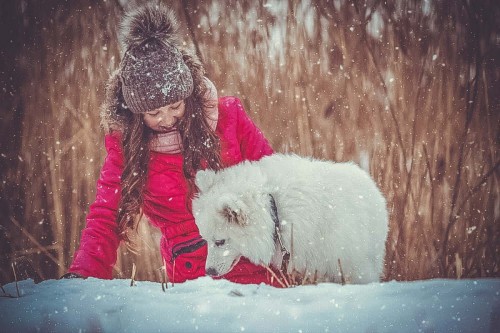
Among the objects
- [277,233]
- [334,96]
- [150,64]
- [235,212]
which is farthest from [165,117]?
[334,96]

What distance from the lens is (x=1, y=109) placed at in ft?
10.5

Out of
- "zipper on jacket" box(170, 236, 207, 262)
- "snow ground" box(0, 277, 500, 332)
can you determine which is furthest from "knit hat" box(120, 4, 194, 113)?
"snow ground" box(0, 277, 500, 332)

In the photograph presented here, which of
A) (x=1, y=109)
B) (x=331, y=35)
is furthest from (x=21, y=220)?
(x=331, y=35)

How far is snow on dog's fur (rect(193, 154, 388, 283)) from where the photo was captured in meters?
2.00

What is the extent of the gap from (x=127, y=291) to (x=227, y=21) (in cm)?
231

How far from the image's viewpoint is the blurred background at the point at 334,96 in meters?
2.91

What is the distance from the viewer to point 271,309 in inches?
51.0

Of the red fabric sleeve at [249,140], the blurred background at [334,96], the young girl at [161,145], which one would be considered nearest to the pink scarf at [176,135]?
the young girl at [161,145]

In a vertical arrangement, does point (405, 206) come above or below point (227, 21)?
below

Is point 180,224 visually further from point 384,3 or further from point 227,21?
point 384,3

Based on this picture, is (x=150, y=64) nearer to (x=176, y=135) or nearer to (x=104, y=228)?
(x=176, y=135)

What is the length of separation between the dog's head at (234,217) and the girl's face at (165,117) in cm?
36

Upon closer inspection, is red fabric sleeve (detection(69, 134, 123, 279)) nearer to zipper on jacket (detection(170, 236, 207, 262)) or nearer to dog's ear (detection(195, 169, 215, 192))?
zipper on jacket (detection(170, 236, 207, 262))

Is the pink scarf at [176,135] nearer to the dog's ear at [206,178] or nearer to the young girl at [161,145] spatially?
the young girl at [161,145]
